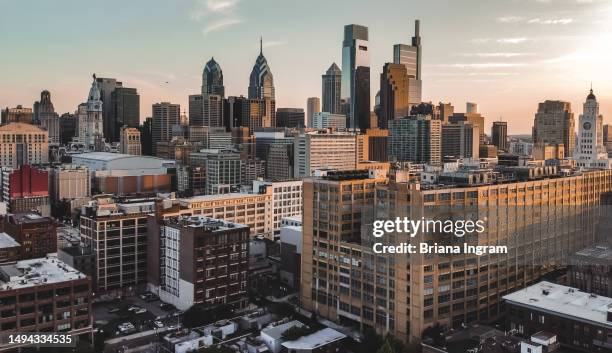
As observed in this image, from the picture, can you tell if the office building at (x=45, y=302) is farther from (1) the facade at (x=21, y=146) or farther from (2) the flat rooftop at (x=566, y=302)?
(1) the facade at (x=21, y=146)

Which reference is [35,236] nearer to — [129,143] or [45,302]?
[45,302]

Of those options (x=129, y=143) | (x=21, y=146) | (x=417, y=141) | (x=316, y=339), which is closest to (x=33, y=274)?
(x=316, y=339)

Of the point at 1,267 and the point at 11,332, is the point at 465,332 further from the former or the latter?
the point at 1,267

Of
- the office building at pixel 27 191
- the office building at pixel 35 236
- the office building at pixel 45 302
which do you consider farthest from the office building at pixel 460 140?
the office building at pixel 45 302

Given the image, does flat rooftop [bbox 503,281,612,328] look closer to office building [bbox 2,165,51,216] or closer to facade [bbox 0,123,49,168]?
office building [bbox 2,165,51,216]

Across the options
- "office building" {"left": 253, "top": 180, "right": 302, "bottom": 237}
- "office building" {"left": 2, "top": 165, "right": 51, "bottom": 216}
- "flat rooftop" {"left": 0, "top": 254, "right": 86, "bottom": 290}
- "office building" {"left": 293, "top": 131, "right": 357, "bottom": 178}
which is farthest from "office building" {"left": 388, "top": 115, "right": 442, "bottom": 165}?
"flat rooftop" {"left": 0, "top": 254, "right": 86, "bottom": 290}
